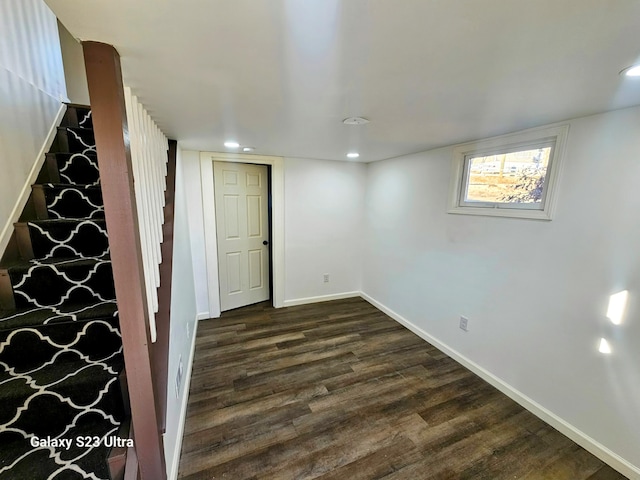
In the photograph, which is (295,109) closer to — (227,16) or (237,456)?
(227,16)

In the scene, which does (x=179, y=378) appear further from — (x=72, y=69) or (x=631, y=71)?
Result: (x=72, y=69)

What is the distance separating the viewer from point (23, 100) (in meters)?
1.74

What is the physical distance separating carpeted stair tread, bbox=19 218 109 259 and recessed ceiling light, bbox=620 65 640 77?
274 centimetres

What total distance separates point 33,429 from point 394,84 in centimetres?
217

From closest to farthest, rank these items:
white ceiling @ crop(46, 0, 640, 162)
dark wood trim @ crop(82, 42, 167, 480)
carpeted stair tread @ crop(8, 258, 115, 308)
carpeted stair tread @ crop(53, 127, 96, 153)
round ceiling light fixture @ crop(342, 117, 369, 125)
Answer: white ceiling @ crop(46, 0, 640, 162) → dark wood trim @ crop(82, 42, 167, 480) → carpeted stair tread @ crop(8, 258, 115, 308) → round ceiling light fixture @ crop(342, 117, 369, 125) → carpeted stair tread @ crop(53, 127, 96, 153)

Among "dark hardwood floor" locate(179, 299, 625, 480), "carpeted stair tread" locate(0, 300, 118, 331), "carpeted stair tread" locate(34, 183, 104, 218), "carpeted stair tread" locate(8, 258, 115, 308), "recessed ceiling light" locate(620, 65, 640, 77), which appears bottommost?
"dark hardwood floor" locate(179, 299, 625, 480)

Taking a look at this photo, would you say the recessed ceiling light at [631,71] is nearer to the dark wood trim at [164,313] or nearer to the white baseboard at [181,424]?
the dark wood trim at [164,313]

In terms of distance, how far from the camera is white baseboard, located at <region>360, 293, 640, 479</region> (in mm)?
1514

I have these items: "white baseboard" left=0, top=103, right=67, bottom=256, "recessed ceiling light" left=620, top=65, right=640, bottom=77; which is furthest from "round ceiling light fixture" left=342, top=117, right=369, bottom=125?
"white baseboard" left=0, top=103, right=67, bottom=256

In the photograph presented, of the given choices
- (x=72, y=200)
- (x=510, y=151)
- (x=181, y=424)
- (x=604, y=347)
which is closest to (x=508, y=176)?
(x=510, y=151)

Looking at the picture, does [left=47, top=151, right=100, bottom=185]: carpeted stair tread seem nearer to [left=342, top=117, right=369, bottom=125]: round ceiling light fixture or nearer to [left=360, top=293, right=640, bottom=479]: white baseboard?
[left=342, top=117, right=369, bottom=125]: round ceiling light fixture

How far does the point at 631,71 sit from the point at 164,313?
7.78 feet

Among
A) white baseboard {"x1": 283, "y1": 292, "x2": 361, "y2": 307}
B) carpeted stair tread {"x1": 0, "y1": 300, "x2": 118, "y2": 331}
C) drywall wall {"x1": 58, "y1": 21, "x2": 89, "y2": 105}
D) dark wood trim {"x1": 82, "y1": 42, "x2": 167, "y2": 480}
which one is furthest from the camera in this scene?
white baseboard {"x1": 283, "y1": 292, "x2": 361, "y2": 307}

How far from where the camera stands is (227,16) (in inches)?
29.8
